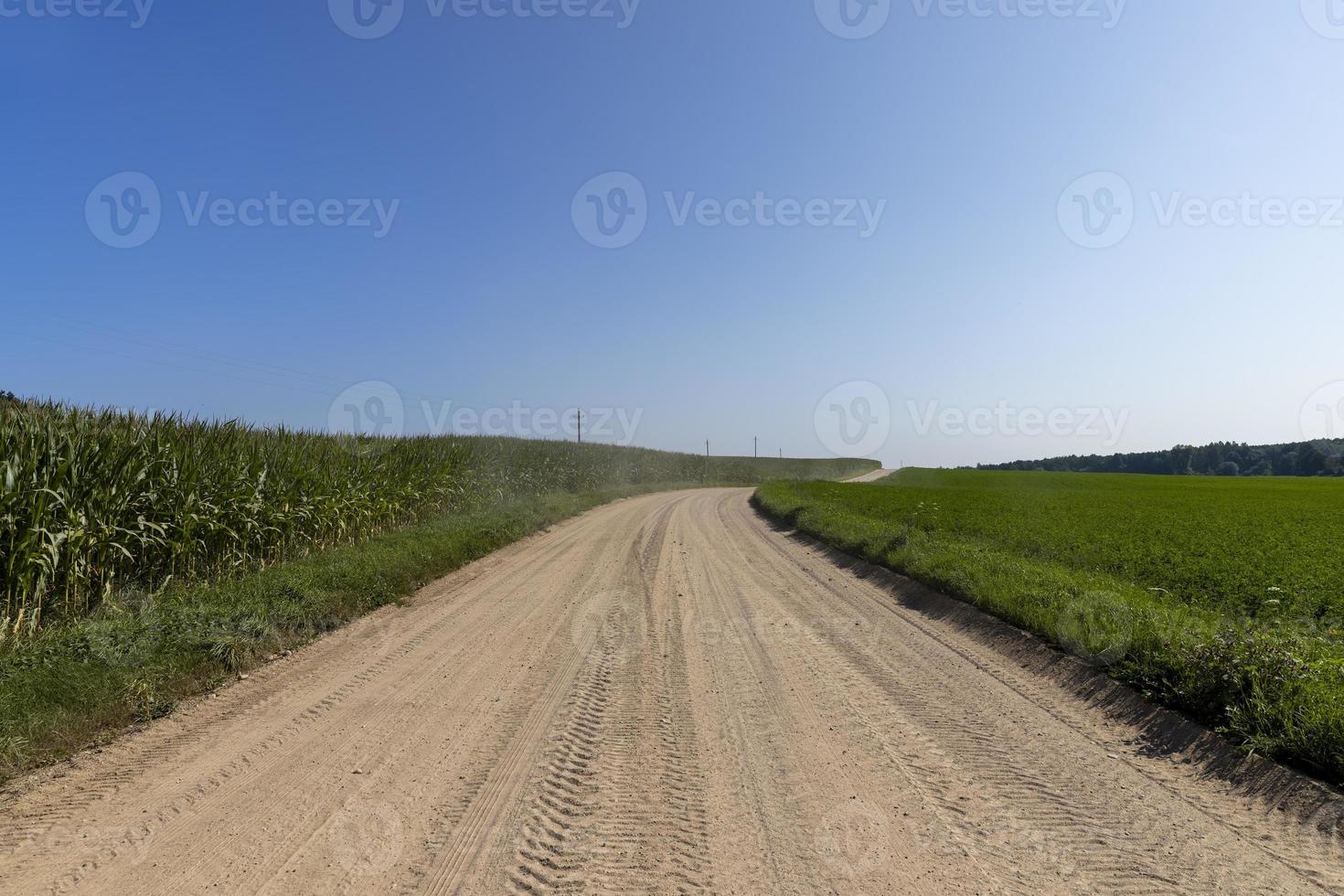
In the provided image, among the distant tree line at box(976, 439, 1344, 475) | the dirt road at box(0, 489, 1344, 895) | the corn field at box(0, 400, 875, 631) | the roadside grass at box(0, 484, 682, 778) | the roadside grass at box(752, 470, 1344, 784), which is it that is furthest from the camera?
the distant tree line at box(976, 439, 1344, 475)

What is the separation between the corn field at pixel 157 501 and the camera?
6.62 m

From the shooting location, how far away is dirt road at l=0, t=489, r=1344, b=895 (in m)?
2.99

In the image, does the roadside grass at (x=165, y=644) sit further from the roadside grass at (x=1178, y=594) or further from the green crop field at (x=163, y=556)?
the roadside grass at (x=1178, y=594)

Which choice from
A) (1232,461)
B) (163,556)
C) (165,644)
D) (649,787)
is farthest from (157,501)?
(1232,461)

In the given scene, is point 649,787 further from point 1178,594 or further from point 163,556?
point 1178,594

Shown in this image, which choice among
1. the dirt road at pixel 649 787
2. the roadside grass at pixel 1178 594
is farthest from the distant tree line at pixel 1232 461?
the dirt road at pixel 649 787

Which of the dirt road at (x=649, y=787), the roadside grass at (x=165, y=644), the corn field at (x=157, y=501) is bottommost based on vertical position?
the dirt road at (x=649, y=787)

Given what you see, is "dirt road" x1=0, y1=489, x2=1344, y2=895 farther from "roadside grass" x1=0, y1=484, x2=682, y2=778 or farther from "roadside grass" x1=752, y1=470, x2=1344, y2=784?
"roadside grass" x1=752, y1=470, x2=1344, y2=784

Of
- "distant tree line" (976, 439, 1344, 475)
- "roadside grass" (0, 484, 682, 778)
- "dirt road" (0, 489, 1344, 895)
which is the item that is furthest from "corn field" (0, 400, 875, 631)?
"distant tree line" (976, 439, 1344, 475)

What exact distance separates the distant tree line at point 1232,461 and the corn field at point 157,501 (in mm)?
115912

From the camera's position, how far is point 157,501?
27.4 ft

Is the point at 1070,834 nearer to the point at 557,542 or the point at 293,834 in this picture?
the point at 293,834

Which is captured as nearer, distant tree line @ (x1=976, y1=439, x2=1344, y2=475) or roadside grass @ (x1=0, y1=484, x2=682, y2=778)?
roadside grass @ (x1=0, y1=484, x2=682, y2=778)

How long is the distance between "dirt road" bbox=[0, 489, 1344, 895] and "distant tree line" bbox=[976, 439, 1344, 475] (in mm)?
113946
